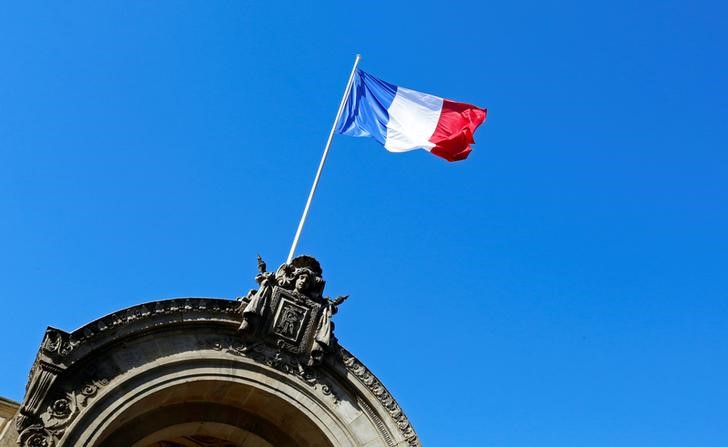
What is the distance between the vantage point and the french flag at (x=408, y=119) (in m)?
18.2

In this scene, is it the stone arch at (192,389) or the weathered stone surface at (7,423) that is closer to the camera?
the weathered stone surface at (7,423)

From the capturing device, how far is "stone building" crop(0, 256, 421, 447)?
12.7 m

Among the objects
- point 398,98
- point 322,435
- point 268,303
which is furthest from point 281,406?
point 398,98

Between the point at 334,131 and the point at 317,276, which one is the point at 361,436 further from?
the point at 334,131

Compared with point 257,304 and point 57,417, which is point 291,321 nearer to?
point 257,304

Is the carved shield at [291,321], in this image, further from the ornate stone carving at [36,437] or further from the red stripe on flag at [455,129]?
the red stripe on flag at [455,129]

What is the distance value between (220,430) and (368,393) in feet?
9.56

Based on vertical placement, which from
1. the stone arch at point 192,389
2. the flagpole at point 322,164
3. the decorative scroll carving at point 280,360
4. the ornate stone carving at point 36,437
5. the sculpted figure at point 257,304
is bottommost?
the ornate stone carving at point 36,437

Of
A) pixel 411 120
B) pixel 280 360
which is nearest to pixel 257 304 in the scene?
pixel 280 360

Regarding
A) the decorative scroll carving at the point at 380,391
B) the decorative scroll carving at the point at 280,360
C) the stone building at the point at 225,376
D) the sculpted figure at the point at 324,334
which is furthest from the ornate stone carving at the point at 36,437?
the decorative scroll carving at the point at 380,391

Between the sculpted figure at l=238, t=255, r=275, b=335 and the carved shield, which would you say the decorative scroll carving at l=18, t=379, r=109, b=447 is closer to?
the sculpted figure at l=238, t=255, r=275, b=335

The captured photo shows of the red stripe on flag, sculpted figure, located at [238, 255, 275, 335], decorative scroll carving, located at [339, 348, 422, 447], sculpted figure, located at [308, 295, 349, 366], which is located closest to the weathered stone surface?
sculpted figure, located at [238, 255, 275, 335]

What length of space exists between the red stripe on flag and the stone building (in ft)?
15.6

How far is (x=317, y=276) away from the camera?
15.2 metres
